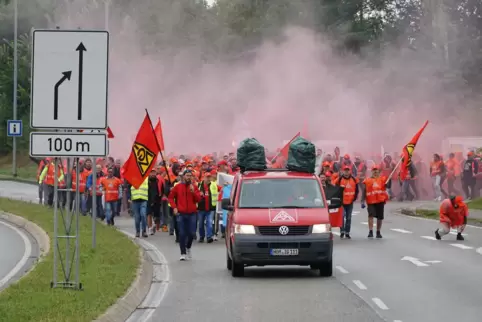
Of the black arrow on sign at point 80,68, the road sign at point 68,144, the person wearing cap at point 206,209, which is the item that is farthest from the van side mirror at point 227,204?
the person wearing cap at point 206,209

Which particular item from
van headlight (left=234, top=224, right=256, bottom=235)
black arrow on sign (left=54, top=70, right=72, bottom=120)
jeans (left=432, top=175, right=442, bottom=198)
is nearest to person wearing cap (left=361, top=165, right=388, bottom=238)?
van headlight (left=234, top=224, right=256, bottom=235)

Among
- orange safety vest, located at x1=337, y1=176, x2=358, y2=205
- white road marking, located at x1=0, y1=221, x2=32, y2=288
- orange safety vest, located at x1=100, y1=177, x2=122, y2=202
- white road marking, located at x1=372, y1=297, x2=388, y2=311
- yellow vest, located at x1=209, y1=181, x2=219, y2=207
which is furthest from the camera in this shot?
orange safety vest, located at x1=100, y1=177, x2=122, y2=202

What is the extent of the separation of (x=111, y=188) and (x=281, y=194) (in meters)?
12.3

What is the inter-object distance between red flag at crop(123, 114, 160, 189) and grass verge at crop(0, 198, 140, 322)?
138 cm

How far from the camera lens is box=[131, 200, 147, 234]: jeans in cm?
2712

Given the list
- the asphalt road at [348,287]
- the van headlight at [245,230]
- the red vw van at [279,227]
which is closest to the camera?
the asphalt road at [348,287]

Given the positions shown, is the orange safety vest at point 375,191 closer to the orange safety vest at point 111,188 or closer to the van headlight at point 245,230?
the orange safety vest at point 111,188

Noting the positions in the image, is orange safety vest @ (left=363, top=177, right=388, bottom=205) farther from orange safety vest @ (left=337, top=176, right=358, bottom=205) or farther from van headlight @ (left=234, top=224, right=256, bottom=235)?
van headlight @ (left=234, top=224, right=256, bottom=235)

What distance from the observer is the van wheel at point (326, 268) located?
1775cm

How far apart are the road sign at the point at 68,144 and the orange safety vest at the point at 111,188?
1619cm

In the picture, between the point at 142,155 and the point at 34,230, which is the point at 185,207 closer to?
the point at 142,155

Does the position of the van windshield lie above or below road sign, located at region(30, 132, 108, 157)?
below

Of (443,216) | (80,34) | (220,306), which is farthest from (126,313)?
(443,216)

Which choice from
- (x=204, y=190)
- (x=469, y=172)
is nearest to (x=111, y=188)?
(x=204, y=190)
